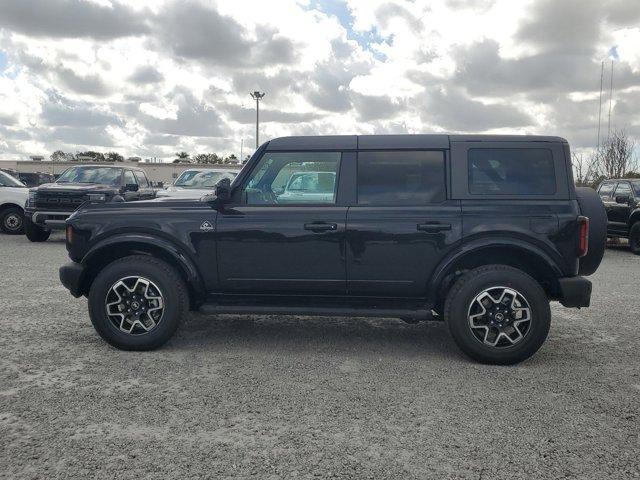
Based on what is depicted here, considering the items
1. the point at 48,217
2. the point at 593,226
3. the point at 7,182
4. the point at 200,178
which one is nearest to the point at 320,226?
the point at 593,226

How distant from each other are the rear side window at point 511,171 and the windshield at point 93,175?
10598 mm

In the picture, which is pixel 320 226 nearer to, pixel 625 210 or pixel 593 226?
pixel 593 226

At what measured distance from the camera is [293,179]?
478cm

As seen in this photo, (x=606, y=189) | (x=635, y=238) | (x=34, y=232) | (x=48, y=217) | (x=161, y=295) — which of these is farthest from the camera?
(x=606, y=189)

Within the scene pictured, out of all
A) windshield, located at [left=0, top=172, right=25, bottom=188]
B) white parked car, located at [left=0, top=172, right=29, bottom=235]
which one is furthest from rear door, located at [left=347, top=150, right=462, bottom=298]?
windshield, located at [left=0, top=172, right=25, bottom=188]

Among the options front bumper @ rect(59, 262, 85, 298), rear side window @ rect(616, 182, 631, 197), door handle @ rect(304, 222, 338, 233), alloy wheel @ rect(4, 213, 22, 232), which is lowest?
front bumper @ rect(59, 262, 85, 298)

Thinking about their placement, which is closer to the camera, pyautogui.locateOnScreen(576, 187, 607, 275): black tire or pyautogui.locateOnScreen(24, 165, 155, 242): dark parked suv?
pyautogui.locateOnScreen(576, 187, 607, 275): black tire

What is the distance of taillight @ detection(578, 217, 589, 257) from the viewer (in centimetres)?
439

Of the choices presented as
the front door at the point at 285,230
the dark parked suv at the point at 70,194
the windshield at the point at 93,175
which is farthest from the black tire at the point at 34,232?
the front door at the point at 285,230

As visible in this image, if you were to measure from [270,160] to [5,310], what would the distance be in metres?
3.64

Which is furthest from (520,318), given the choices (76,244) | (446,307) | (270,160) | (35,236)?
(35,236)

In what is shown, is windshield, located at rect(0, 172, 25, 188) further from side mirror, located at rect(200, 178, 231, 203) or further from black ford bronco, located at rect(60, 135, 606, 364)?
side mirror, located at rect(200, 178, 231, 203)

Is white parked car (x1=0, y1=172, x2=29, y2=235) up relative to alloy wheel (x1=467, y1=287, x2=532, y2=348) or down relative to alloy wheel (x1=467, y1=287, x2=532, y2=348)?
up

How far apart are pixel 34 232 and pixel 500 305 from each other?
11788 millimetres
